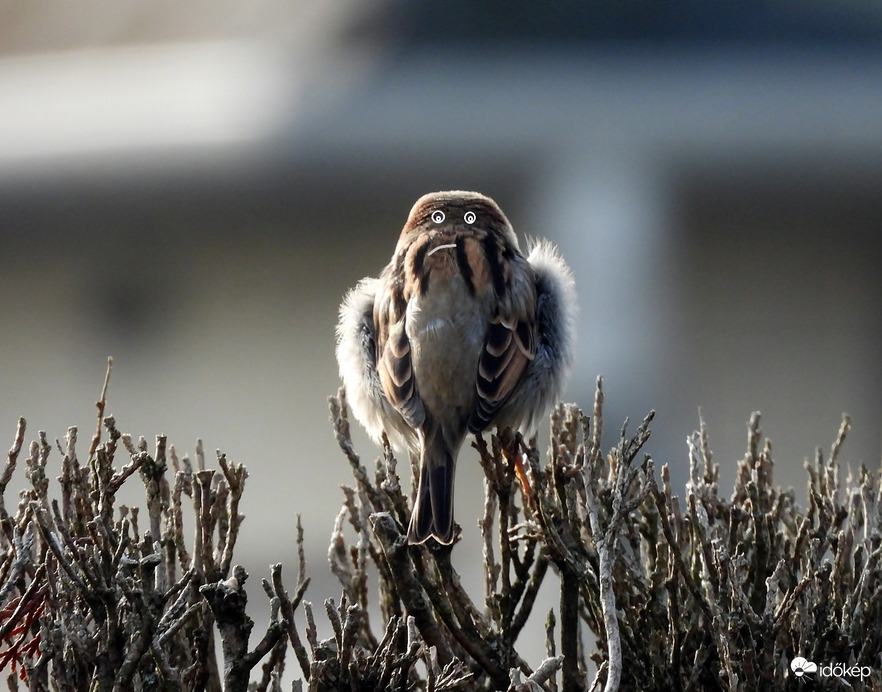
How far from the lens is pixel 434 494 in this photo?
3.43 metres

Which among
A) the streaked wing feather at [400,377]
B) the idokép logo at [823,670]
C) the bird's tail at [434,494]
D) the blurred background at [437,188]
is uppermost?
the blurred background at [437,188]

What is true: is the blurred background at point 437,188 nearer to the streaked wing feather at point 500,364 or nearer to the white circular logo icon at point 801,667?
the streaked wing feather at point 500,364

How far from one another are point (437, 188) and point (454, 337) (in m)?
5.69

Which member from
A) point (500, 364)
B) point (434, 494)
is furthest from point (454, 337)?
point (434, 494)

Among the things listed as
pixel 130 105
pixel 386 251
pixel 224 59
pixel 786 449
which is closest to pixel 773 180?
pixel 786 449

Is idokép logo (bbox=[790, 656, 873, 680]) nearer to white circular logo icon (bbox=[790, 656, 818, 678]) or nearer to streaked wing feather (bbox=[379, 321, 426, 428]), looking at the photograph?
white circular logo icon (bbox=[790, 656, 818, 678])

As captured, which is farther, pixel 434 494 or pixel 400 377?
pixel 400 377

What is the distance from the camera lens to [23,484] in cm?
1007

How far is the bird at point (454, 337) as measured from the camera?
12.8 ft

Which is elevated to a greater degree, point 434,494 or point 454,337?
point 454,337

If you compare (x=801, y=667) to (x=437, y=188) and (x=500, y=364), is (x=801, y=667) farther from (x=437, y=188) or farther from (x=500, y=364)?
(x=437, y=188)

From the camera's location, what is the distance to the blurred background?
911 cm

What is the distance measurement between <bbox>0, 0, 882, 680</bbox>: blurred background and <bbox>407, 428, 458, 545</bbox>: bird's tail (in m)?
4.59

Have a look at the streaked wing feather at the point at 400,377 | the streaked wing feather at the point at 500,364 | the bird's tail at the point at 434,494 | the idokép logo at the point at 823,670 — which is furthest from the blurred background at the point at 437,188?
the idokép logo at the point at 823,670
